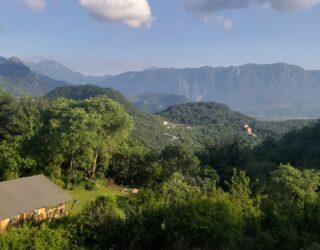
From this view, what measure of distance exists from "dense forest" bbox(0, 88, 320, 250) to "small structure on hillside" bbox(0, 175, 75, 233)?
3.64ft

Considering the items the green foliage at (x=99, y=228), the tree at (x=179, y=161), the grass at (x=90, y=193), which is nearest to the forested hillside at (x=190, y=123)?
the tree at (x=179, y=161)

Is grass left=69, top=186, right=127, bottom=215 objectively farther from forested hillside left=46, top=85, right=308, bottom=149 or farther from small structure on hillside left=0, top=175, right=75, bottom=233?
forested hillside left=46, top=85, right=308, bottom=149

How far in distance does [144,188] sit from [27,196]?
27.4ft

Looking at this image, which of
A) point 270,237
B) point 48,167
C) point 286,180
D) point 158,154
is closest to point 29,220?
point 48,167

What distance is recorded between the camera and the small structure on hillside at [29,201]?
70.4ft

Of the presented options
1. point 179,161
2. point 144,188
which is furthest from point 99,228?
point 179,161

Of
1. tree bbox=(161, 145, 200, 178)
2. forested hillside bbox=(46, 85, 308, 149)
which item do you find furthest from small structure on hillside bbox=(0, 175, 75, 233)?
forested hillside bbox=(46, 85, 308, 149)

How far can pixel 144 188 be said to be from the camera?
92.8ft

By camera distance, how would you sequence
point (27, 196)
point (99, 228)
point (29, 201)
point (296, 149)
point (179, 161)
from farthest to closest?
point (296, 149), point (179, 161), point (27, 196), point (29, 201), point (99, 228)

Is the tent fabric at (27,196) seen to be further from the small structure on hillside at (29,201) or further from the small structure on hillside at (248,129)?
the small structure on hillside at (248,129)

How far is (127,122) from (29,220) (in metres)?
14.1

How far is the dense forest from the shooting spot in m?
17.6

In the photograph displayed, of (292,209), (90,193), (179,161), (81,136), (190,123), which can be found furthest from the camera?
(190,123)

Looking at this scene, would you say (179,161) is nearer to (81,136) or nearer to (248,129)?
(81,136)
